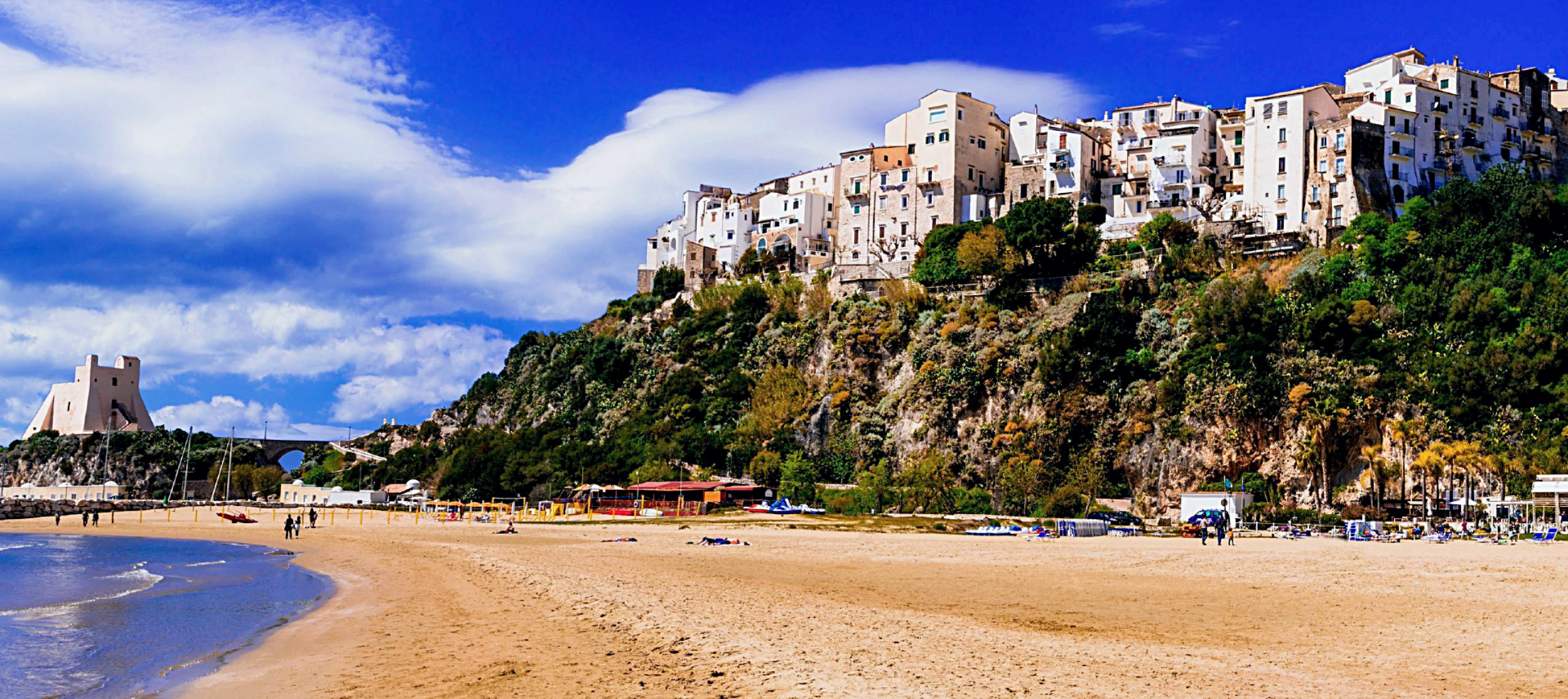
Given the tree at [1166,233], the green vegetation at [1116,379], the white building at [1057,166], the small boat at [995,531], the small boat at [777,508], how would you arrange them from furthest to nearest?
the white building at [1057,166], the tree at [1166,233], the small boat at [777,508], the green vegetation at [1116,379], the small boat at [995,531]

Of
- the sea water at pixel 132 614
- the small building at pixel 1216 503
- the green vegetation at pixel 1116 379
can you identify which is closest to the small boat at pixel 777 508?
the green vegetation at pixel 1116 379

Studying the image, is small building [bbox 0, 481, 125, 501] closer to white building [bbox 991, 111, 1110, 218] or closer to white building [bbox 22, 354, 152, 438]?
white building [bbox 22, 354, 152, 438]

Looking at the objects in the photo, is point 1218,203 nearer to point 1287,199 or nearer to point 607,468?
point 1287,199

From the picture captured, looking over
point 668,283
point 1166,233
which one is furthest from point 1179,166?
point 668,283

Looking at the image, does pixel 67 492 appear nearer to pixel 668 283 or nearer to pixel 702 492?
pixel 668 283

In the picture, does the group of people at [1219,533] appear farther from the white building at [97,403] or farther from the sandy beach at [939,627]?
the white building at [97,403]

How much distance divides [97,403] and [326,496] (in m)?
47.0

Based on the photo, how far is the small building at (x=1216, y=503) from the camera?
41438 millimetres

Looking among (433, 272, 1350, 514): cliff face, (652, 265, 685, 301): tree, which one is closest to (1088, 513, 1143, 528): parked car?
(433, 272, 1350, 514): cliff face

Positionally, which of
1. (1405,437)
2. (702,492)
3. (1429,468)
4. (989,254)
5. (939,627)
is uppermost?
(989,254)

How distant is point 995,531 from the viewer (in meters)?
38.5

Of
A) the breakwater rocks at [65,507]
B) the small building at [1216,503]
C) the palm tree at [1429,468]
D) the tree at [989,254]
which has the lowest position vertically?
the breakwater rocks at [65,507]

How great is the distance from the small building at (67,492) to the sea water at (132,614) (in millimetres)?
56975

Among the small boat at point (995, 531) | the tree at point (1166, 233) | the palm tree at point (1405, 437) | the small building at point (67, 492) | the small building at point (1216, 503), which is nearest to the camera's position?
the small boat at point (995, 531)
